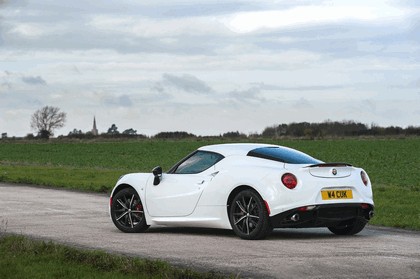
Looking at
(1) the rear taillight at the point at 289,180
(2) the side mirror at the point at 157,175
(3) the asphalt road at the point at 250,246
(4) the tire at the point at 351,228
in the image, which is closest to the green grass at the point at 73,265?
(3) the asphalt road at the point at 250,246

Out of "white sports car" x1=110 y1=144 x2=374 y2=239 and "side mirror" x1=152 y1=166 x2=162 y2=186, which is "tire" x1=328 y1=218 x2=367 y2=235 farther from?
"side mirror" x1=152 y1=166 x2=162 y2=186

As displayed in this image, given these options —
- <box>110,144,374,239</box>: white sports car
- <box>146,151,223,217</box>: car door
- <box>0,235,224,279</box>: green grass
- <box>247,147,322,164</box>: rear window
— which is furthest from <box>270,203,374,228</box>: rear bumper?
<box>0,235,224,279</box>: green grass

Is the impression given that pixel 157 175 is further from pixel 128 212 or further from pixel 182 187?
pixel 128 212

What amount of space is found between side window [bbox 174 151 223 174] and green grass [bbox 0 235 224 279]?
3.11 m

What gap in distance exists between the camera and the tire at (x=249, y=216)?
12.5 meters

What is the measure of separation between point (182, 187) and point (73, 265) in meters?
3.90

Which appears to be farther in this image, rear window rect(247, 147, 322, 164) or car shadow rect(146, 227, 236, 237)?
car shadow rect(146, 227, 236, 237)

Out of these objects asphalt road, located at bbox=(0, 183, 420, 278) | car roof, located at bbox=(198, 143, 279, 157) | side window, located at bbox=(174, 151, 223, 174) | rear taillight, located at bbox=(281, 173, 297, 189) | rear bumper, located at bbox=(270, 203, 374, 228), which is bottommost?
asphalt road, located at bbox=(0, 183, 420, 278)

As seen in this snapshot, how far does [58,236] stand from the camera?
13.5 m

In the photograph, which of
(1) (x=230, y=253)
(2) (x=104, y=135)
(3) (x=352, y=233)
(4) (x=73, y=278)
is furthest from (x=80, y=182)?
(2) (x=104, y=135)

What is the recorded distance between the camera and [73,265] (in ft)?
32.9

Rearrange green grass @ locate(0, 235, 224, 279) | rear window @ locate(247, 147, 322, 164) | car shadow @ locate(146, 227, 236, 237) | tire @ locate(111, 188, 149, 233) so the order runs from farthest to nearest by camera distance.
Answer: tire @ locate(111, 188, 149, 233) < car shadow @ locate(146, 227, 236, 237) < rear window @ locate(247, 147, 322, 164) < green grass @ locate(0, 235, 224, 279)

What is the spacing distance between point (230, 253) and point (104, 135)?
124m

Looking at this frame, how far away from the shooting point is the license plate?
1270cm
